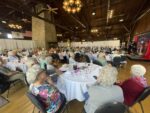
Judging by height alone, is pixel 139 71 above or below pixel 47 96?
above

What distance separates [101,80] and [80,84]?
664 mm

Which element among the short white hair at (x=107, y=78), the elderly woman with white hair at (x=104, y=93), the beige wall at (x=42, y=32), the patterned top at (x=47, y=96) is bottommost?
the patterned top at (x=47, y=96)

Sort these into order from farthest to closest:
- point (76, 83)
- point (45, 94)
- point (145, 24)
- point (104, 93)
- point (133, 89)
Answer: point (145, 24) < point (76, 83) < point (133, 89) < point (45, 94) < point (104, 93)

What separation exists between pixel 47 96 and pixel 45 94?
0.14 ft

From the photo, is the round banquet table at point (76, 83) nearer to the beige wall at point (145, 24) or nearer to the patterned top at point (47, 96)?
the patterned top at point (47, 96)

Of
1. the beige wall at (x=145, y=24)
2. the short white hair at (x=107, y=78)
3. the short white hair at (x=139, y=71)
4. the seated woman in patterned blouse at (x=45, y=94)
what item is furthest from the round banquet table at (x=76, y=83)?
the beige wall at (x=145, y=24)

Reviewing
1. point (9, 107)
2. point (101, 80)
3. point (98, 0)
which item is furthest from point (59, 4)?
point (101, 80)

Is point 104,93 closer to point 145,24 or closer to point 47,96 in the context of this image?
point 47,96

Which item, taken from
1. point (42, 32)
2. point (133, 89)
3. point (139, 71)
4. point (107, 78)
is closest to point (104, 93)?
point (107, 78)

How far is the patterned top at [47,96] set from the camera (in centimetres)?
161

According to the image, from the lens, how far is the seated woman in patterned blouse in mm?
1611

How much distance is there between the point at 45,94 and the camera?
1632 mm

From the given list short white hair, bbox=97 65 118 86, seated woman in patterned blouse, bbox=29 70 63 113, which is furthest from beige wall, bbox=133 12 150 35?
seated woman in patterned blouse, bbox=29 70 63 113

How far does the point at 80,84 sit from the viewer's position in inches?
79.6
